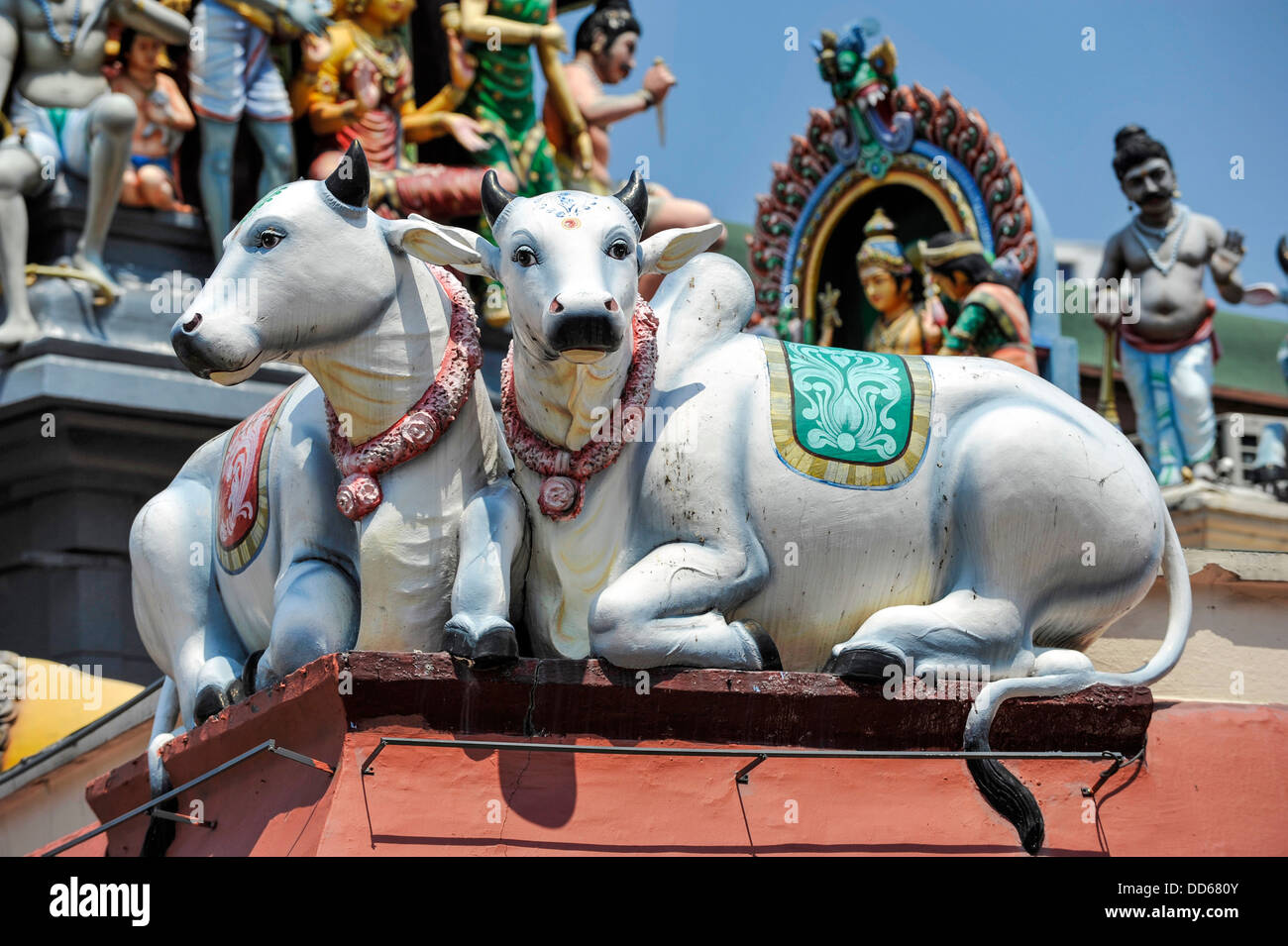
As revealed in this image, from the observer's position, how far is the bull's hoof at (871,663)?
17.2ft

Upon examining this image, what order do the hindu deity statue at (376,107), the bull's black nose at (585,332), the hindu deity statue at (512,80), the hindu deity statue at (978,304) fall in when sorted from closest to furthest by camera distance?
the bull's black nose at (585,332)
the hindu deity statue at (978,304)
the hindu deity statue at (376,107)
the hindu deity statue at (512,80)

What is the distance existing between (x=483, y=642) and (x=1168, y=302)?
919cm

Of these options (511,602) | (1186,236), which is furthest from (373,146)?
(511,602)

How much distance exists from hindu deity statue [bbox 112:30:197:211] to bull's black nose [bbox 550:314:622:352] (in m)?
8.75

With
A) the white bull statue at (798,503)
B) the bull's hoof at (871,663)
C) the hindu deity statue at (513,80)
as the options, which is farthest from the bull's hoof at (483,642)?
the hindu deity statue at (513,80)

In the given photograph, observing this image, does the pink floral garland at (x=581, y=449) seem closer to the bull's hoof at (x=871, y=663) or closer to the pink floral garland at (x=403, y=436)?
the pink floral garland at (x=403, y=436)

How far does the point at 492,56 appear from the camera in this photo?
15039 mm

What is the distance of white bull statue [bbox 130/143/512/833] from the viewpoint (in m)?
5.33

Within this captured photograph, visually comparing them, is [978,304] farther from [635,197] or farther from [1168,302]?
[635,197]

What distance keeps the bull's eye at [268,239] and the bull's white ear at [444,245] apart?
1.03 ft

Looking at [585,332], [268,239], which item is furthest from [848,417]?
[268,239]

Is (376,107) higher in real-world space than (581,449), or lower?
higher

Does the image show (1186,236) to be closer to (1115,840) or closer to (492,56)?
(492,56)

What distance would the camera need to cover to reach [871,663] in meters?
5.23
